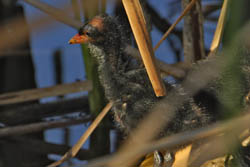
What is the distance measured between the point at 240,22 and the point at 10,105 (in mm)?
2014

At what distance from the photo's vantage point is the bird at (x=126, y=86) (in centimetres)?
166

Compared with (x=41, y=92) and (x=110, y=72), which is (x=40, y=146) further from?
(x=110, y=72)

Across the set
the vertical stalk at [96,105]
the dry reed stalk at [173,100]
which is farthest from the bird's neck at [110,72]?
the vertical stalk at [96,105]

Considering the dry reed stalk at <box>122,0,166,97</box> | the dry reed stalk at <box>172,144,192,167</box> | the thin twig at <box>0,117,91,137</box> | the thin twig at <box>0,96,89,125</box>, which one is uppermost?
the dry reed stalk at <box>122,0,166,97</box>

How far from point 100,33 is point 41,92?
2.15 feet

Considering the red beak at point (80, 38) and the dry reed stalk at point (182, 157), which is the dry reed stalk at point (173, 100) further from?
the red beak at point (80, 38)

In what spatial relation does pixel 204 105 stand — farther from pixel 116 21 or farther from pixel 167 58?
pixel 167 58

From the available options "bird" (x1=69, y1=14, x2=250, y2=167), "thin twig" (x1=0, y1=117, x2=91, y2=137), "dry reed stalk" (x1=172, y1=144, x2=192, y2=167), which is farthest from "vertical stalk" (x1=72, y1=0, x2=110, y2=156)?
"dry reed stalk" (x1=172, y1=144, x2=192, y2=167)

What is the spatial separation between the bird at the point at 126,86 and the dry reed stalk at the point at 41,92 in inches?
16.5

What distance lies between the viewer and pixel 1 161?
215 cm

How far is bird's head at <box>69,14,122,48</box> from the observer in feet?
5.75

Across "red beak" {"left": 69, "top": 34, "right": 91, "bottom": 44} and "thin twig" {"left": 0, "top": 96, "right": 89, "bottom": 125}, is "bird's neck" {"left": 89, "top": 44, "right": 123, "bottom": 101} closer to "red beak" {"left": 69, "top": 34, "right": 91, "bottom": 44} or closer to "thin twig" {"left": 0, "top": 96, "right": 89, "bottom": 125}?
"red beak" {"left": 69, "top": 34, "right": 91, "bottom": 44}

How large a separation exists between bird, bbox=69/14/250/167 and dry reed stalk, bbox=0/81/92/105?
42 centimetres

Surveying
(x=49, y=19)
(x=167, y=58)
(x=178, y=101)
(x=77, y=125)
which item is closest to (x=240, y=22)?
(x=49, y=19)
